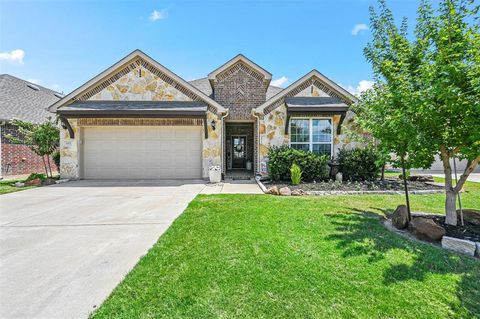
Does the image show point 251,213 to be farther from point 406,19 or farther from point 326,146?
point 326,146

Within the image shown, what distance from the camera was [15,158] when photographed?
1480 centimetres

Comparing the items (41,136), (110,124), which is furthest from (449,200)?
(41,136)

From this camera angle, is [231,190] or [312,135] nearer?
[231,190]

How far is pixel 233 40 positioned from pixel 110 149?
9508 millimetres

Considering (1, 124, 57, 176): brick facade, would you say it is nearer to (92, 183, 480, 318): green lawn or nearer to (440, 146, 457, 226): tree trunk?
(92, 183, 480, 318): green lawn

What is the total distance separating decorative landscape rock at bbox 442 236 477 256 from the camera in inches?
152

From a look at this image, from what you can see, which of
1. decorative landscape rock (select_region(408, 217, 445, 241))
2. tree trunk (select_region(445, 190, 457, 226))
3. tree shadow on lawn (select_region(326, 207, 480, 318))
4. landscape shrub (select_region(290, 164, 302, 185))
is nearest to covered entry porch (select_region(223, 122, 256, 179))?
landscape shrub (select_region(290, 164, 302, 185))

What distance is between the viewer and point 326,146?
41.8ft

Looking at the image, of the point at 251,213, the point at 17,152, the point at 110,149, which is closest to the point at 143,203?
the point at 251,213

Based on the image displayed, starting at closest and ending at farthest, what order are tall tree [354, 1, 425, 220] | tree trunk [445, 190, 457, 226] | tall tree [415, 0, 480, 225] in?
tall tree [415, 0, 480, 225] → tall tree [354, 1, 425, 220] → tree trunk [445, 190, 457, 226]

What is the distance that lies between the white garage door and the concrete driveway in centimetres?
454

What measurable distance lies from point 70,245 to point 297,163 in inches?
352

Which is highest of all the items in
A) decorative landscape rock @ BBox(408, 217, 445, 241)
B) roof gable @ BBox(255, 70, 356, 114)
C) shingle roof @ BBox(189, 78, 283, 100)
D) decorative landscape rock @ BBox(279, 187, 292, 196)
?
shingle roof @ BBox(189, 78, 283, 100)

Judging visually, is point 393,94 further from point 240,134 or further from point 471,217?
point 240,134
